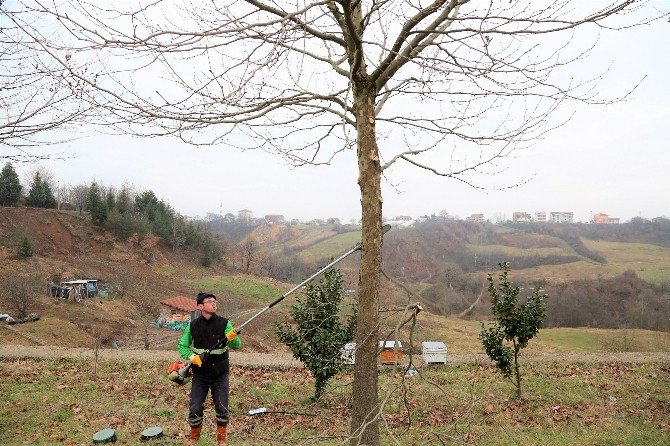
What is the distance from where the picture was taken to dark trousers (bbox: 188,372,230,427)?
5109 millimetres

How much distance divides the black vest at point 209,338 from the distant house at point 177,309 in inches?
819

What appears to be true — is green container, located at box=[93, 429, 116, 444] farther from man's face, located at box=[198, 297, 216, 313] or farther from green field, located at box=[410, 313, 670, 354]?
green field, located at box=[410, 313, 670, 354]

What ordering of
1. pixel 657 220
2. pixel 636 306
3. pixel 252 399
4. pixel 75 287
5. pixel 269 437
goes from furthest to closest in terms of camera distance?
pixel 657 220, pixel 636 306, pixel 75 287, pixel 252 399, pixel 269 437

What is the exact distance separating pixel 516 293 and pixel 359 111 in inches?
285

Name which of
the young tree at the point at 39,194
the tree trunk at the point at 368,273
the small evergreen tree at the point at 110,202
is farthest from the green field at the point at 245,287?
the tree trunk at the point at 368,273

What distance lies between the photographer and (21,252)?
33.5 metres

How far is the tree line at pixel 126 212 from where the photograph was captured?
44219 mm

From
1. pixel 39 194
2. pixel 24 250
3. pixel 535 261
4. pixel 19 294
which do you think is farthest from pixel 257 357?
pixel 535 261

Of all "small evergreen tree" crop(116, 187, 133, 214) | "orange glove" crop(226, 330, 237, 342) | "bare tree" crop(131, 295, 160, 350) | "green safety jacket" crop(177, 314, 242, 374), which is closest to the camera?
"orange glove" crop(226, 330, 237, 342)

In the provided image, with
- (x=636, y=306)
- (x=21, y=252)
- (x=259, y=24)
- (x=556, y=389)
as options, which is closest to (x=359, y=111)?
(x=259, y=24)

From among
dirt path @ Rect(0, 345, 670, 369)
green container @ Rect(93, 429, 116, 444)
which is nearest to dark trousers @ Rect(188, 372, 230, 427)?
green container @ Rect(93, 429, 116, 444)

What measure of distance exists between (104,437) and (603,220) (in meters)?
93.3

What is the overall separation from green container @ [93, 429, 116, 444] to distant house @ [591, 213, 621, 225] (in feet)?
288

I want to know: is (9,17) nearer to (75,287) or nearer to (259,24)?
(259,24)
